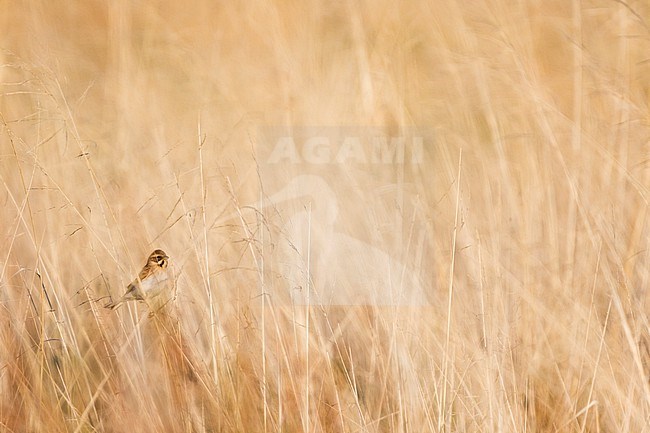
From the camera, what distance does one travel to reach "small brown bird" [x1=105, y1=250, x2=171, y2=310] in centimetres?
165

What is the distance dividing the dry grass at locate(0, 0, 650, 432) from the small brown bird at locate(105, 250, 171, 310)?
52mm

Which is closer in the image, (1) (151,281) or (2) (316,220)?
(1) (151,281)

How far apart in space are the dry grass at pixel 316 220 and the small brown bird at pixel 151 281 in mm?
52

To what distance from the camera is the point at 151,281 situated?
1.69 metres

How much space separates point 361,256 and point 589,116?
1.07m

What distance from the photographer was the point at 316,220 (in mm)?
2336

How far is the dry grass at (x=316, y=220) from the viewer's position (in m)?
1.58

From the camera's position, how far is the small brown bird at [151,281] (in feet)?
5.43

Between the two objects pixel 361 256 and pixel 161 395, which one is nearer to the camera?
pixel 161 395

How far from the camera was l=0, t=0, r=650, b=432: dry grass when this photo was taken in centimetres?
158

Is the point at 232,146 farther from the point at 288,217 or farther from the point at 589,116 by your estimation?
the point at 589,116

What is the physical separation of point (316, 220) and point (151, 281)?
2.44ft

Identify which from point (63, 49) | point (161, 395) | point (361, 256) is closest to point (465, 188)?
point (361, 256)

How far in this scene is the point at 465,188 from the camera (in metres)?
2.40
